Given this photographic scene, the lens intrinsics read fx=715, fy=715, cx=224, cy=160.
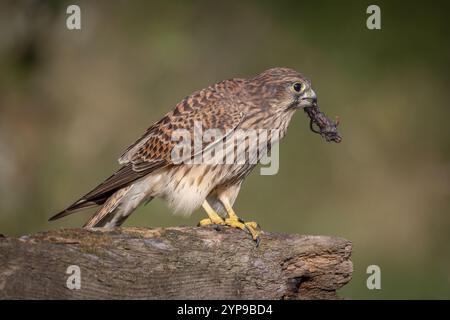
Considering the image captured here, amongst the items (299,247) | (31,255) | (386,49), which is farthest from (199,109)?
(386,49)

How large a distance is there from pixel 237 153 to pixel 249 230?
608mm

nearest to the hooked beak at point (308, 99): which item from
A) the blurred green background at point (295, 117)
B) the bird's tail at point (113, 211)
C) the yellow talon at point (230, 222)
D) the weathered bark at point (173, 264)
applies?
the yellow talon at point (230, 222)

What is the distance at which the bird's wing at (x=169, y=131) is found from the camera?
432 centimetres

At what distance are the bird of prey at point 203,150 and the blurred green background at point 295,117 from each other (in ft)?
7.24

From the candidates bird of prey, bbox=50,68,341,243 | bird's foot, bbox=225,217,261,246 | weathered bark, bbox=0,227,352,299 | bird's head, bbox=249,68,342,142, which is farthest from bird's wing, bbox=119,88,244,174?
weathered bark, bbox=0,227,352,299

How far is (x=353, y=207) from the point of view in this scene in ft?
23.4

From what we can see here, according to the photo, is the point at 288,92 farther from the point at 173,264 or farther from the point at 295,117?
the point at 295,117

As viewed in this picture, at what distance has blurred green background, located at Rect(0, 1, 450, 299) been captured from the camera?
679cm

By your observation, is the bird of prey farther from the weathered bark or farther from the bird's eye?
the weathered bark

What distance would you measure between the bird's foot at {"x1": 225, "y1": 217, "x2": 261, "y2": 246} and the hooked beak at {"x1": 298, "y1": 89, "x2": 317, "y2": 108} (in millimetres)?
838

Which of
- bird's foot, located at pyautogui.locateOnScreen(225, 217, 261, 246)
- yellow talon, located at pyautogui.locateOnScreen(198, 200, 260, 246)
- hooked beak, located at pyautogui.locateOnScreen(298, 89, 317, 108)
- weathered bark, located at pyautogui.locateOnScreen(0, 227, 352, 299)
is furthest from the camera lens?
hooked beak, located at pyautogui.locateOnScreen(298, 89, 317, 108)

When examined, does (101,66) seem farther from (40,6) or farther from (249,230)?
(249,230)

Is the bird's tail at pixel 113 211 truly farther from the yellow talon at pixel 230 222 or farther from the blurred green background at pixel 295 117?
the blurred green background at pixel 295 117

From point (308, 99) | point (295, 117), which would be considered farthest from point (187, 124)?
point (295, 117)
